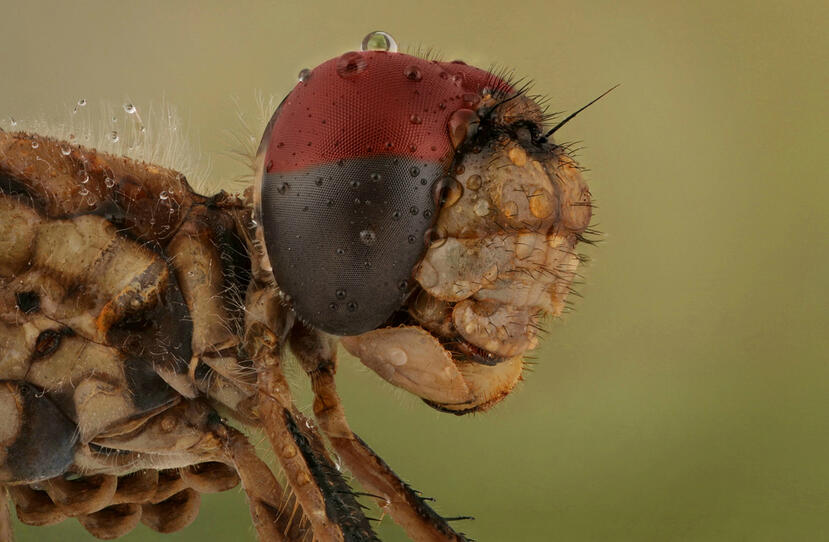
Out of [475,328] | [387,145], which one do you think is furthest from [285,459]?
[387,145]

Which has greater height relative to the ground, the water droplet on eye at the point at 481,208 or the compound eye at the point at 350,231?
the water droplet on eye at the point at 481,208

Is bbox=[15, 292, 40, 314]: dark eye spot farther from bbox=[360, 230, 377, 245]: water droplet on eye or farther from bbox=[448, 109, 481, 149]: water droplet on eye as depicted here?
bbox=[448, 109, 481, 149]: water droplet on eye

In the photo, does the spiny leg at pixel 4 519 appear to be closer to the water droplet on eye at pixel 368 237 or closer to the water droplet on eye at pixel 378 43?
the water droplet on eye at pixel 368 237

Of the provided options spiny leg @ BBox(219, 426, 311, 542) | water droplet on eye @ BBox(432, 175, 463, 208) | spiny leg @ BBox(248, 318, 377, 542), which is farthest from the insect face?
spiny leg @ BBox(219, 426, 311, 542)

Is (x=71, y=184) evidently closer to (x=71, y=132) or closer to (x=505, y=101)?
(x=71, y=132)

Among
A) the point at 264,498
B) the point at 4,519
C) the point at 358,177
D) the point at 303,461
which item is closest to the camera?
the point at 358,177

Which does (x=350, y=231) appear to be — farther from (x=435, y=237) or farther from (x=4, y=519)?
(x=4, y=519)

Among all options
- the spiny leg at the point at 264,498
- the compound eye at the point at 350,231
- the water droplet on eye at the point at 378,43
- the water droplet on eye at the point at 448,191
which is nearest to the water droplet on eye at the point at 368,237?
the compound eye at the point at 350,231

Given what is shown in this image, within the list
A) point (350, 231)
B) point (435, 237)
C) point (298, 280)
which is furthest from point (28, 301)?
point (435, 237)
